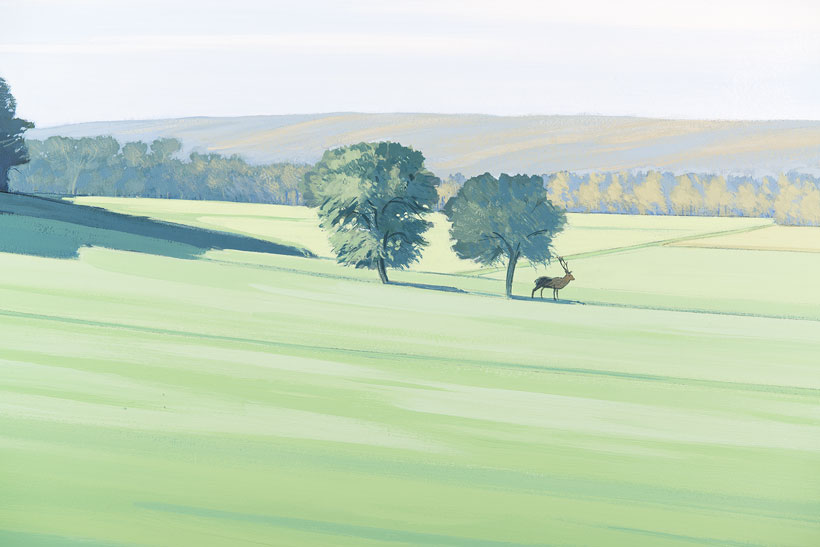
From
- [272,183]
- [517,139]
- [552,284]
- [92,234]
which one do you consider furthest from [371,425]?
[92,234]

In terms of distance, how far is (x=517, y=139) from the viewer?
18.8 m

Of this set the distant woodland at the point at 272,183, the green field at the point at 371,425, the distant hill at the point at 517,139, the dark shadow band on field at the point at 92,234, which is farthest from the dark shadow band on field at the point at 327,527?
the dark shadow band on field at the point at 92,234

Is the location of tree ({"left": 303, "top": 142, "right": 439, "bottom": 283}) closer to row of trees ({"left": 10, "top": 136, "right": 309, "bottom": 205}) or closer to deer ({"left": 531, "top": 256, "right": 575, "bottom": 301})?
row of trees ({"left": 10, "top": 136, "right": 309, "bottom": 205})

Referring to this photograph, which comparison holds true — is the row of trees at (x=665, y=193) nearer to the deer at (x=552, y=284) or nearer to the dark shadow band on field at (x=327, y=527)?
the deer at (x=552, y=284)

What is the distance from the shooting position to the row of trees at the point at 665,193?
23.5 meters

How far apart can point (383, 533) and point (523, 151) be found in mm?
16663

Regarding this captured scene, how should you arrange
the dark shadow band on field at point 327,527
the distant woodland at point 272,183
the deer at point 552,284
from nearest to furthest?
1. the dark shadow band on field at point 327,527
2. the distant woodland at point 272,183
3. the deer at point 552,284

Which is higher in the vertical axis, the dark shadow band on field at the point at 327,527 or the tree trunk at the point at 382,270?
the tree trunk at the point at 382,270

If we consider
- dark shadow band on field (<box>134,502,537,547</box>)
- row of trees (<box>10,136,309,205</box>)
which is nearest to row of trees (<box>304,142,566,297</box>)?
row of trees (<box>10,136,309,205</box>)

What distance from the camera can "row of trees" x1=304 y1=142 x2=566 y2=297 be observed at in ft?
77.6

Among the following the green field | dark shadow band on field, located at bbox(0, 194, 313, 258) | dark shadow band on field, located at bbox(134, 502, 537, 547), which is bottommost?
dark shadow band on field, located at bbox(134, 502, 537, 547)

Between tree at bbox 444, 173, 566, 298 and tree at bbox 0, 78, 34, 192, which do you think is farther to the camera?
tree at bbox 444, 173, 566, 298

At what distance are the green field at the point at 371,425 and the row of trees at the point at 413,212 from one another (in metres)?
7.17

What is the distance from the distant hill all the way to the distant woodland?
0.63m
